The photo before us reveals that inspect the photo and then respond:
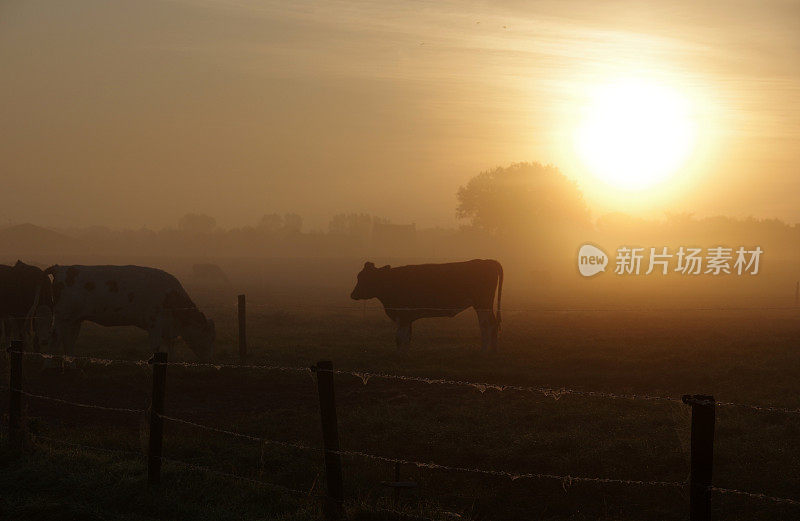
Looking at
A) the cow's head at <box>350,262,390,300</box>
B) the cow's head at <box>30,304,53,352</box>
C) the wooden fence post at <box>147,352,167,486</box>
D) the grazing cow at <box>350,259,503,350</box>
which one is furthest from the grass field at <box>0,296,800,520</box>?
the cow's head at <box>350,262,390,300</box>

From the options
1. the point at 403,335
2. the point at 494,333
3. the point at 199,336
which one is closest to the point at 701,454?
the point at 494,333

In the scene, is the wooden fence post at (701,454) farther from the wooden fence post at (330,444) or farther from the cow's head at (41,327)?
the cow's head at (41,327)

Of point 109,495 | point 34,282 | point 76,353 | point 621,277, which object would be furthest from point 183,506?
point 621,277

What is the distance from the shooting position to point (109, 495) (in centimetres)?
744

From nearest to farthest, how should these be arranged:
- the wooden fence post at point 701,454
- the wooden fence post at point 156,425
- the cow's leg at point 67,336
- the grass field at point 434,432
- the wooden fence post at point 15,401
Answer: the wooden fence post at point 701,454 < the grass field at point 434,432 < the wooden fence post at point 156,425 < the wooden fence post at point 15,401 < the cow's leg at point 67,336

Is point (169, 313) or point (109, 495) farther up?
point (169, 313)

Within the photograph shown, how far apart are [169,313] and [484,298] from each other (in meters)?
7.77

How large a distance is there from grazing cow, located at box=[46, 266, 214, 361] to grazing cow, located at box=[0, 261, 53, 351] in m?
1.58

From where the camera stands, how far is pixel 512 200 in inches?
3676

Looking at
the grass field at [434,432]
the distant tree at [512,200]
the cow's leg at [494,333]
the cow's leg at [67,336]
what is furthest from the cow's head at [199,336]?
the distant tree at [512,200]

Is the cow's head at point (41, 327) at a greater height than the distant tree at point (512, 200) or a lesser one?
lesser

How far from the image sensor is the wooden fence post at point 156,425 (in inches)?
302

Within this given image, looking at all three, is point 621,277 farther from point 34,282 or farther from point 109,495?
point 109,495

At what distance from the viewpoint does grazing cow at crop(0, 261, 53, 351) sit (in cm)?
1811
